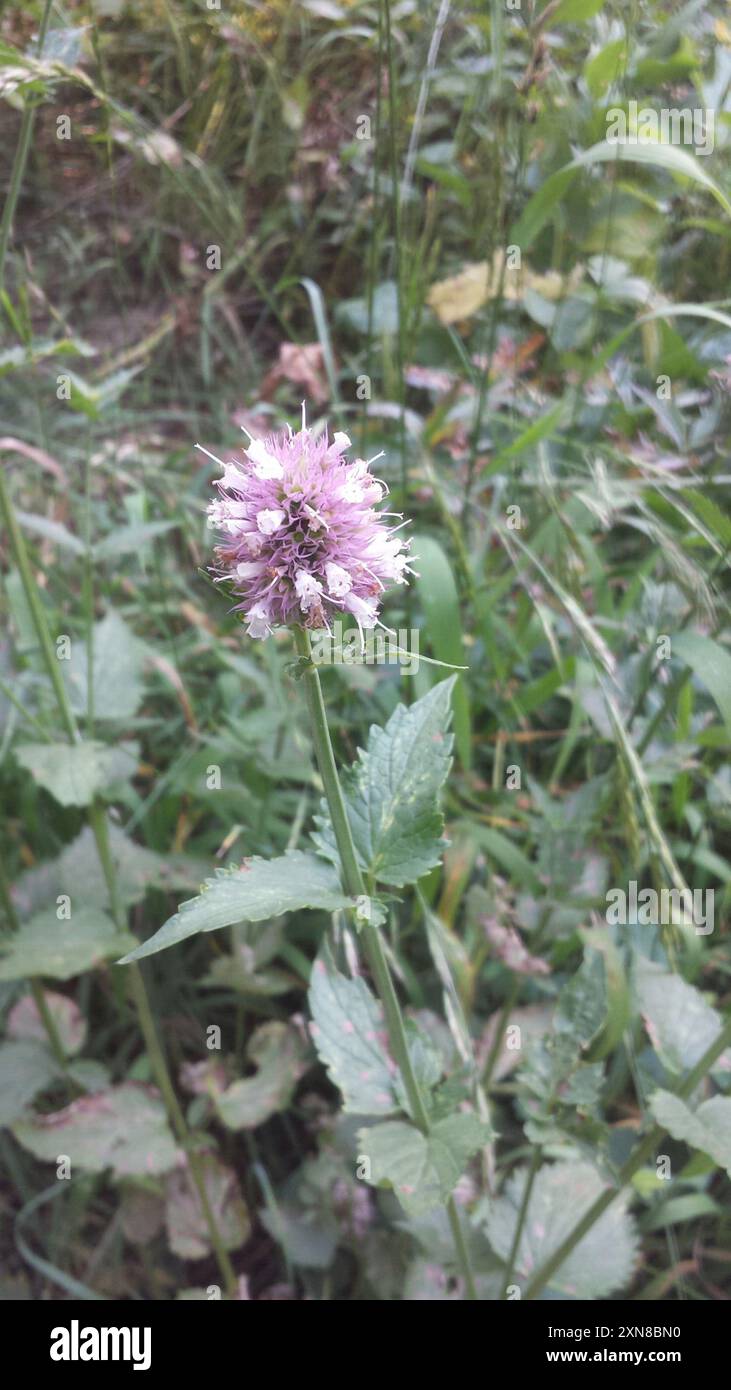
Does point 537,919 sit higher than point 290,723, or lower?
lower

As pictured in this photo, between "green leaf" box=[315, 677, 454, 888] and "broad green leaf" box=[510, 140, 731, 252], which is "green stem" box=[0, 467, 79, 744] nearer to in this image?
"green leaf" box=[315, 677, 454, 888]

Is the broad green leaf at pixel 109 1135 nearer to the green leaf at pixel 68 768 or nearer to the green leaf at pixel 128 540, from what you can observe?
the green leaf at pixel 68 768

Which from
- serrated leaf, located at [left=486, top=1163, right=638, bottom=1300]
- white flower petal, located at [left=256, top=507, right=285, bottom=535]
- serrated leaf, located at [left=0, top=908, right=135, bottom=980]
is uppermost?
white flower petal, located at [left=256, top=507, right=285, bottom=535]

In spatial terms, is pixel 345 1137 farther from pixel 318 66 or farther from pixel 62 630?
pixel 318 66

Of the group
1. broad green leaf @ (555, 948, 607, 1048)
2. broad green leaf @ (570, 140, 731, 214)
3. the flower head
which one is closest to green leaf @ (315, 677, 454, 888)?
the flower head

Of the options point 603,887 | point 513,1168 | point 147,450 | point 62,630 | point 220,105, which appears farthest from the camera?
point 220,105

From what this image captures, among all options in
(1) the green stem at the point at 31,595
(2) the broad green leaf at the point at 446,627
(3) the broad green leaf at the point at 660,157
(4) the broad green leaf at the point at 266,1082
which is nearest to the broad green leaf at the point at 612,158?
(3) the broad green leaf at the point at 660,157

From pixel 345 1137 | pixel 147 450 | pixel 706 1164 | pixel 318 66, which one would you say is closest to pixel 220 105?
pixel 318 66
